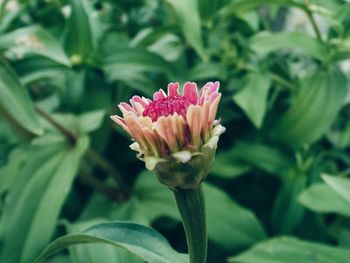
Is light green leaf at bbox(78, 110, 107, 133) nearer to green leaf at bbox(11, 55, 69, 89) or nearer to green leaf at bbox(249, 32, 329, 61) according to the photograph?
green leaf at bbox(11, 55, 69, 89)

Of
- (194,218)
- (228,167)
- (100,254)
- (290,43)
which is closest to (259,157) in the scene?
(228,167)

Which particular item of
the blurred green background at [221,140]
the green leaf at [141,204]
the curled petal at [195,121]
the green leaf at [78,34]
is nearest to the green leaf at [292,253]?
the blurred green background at [221,140]

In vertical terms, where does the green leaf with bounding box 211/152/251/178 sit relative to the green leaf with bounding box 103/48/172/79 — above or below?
below

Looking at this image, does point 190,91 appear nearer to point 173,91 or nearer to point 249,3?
point 173,91

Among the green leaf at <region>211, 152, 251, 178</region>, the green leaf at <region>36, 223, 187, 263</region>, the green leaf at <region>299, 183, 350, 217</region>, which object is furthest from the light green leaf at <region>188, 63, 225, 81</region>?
the green leaf at <region>36, 223, 187, 263</region>

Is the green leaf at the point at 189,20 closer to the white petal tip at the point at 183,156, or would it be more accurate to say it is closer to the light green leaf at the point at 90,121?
the light green leaf at the point at 90,121

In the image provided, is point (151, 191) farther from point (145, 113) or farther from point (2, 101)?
point (145, 113)
